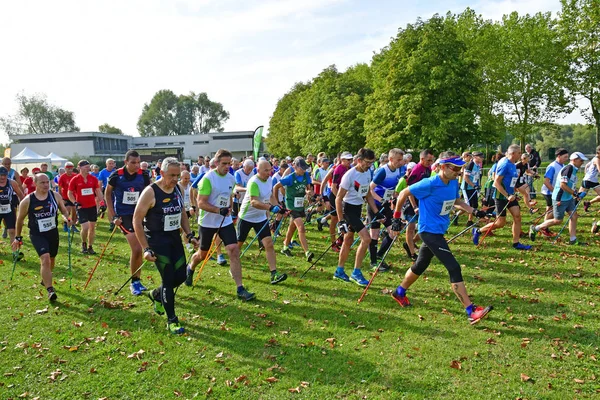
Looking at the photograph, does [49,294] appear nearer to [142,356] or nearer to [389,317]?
[142,356]

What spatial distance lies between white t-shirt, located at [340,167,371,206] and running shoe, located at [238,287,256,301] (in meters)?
2.26

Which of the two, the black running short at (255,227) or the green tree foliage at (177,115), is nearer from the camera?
the black running short at (255,227)

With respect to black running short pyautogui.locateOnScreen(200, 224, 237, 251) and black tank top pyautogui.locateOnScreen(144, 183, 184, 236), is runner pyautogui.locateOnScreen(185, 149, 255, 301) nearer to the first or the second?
black running short pyautogui.locateOnScreen(200, 224, 237, 251)

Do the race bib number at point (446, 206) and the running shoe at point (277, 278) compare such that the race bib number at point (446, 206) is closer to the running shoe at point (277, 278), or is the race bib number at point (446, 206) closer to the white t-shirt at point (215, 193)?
the running shoe at point (277, 278)

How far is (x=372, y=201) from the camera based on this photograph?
7520 millimetres

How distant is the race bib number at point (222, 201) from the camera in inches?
264

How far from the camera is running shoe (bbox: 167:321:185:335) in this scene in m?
5.44

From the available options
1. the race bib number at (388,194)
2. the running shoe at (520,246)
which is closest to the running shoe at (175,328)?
the race bib number at (388,194)

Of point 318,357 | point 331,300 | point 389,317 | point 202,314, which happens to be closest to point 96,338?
point 202,314

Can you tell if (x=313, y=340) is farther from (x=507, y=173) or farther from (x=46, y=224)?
(x=507, y=173)

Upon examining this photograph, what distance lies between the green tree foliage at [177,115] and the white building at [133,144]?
20568 millimetres

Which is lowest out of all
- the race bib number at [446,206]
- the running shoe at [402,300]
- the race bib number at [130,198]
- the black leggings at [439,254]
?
the running shoe at [402,300]

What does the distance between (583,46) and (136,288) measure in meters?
35.4

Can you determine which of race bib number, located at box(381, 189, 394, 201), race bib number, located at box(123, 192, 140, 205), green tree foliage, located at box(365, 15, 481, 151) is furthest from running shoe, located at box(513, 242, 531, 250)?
green tree foliage, located at box(365, 15, 481, 151)
